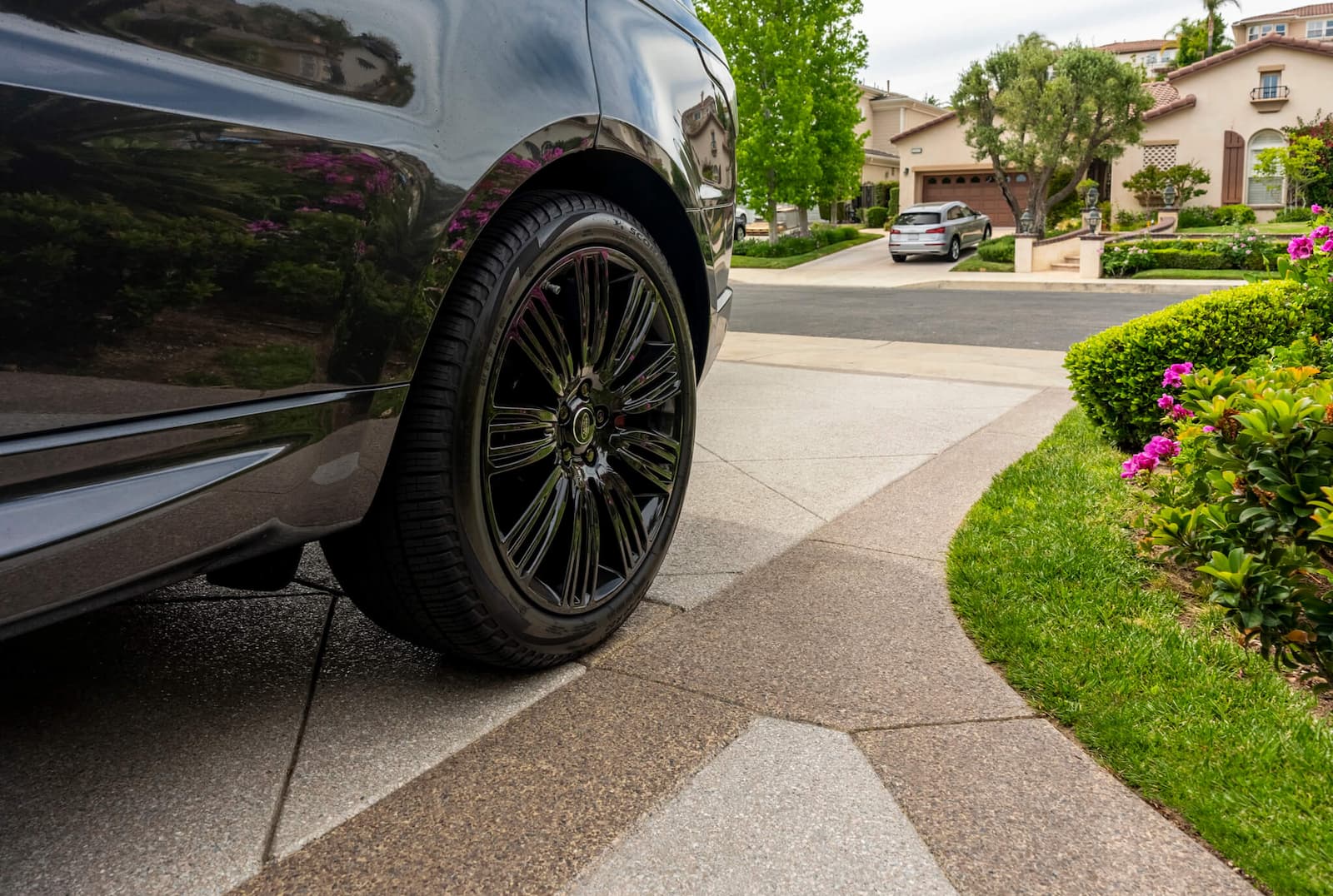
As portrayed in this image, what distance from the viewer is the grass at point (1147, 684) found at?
6.22 feet

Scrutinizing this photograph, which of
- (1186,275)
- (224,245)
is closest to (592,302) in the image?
(224,245)

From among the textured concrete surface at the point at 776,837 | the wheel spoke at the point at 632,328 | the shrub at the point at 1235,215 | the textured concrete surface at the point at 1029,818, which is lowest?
the textured concrete surface at the point at 1029,818

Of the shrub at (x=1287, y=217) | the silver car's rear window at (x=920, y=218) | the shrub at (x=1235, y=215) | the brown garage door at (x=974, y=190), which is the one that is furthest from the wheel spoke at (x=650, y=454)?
the brown garage door at (x=974, y=190)

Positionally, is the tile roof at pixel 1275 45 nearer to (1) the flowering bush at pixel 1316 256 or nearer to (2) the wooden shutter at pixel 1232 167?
(2) the wooden shutter at pixel 1232 167

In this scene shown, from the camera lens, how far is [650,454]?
8.75 ft

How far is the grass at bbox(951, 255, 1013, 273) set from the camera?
2583 centimetres

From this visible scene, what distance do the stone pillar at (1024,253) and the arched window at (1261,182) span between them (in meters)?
16.5

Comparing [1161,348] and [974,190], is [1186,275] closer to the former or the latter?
[1161,348]

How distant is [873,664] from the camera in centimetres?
258

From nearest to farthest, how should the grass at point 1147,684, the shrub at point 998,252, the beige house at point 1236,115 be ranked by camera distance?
the grass at point 1147,684 < the shrub at point 998,252 < the beige house at point 1236,115

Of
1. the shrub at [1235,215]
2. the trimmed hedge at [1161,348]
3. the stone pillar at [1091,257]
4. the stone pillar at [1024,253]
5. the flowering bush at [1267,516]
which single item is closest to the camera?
the flowering bush at [1267,516]

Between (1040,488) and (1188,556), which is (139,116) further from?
(1040,488)

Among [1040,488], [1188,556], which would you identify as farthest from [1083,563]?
[1040,488]

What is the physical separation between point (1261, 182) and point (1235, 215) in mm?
4601
